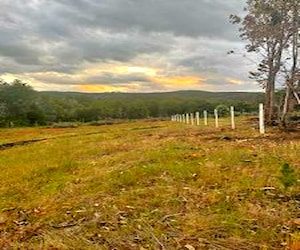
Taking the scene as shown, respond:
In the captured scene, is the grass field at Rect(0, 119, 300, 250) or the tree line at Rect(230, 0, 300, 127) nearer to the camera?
the grass field at Rect(0, 119, 300, 250)

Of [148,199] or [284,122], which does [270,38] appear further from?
[148,199]

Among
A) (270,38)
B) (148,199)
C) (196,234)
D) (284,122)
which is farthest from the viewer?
(270,38)

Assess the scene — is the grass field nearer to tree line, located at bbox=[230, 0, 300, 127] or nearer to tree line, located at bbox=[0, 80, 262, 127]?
tree line, located at bbox=[230, 0, 300, 127]

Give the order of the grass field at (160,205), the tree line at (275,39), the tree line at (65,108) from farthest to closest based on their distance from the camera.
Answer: the tree line at (65,108) < the tree line at (275,39) < the grass field at (160,205)

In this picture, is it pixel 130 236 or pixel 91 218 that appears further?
pixel 91 218

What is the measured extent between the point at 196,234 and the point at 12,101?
87.1m

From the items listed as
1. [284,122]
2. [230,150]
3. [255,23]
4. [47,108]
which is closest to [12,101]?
[47,108]

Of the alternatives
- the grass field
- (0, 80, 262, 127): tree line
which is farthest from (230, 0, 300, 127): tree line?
(0, 80, 262, 127): tree line

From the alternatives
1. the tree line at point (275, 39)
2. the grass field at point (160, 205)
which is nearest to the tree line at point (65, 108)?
the tree line at point (275, 39)

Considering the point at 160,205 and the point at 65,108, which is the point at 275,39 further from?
the point at 65,108

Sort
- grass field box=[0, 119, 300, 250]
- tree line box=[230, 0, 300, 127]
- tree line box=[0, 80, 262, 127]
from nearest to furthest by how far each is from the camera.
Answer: grass field box=[0, 119, 300, 250] < tree line box=[230, 0, 300, 127] < tree line box=[0, 80, 262, 127]

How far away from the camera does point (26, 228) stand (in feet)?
18.9

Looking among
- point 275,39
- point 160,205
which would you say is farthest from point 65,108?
point 160,205

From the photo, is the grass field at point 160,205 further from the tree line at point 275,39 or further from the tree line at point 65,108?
the tree line at point 65,108
